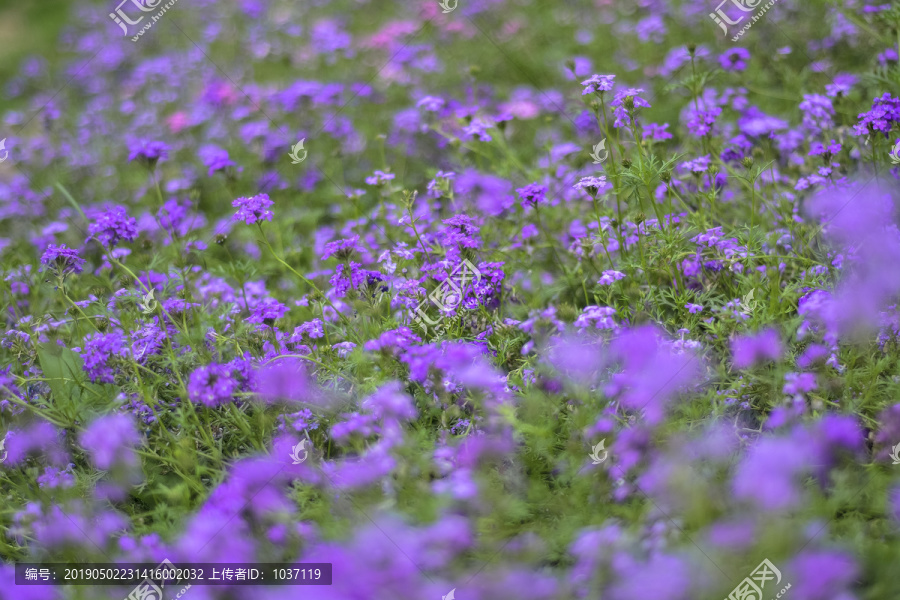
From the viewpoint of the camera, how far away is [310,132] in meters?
5.23

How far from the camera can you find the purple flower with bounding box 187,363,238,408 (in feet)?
7.63

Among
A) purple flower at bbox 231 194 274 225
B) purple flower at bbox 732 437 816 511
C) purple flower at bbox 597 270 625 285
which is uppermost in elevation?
purple flower at bbox 231 194 274 225

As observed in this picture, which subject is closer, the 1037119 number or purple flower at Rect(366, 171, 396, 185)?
the 1037119 number

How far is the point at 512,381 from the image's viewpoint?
2639mm

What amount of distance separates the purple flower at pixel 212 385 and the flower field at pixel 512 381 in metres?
0.01

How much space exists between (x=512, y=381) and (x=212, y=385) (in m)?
→ 1.09

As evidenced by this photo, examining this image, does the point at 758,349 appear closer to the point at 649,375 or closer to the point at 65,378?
the point at 649,375

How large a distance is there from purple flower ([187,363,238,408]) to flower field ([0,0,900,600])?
12 mm

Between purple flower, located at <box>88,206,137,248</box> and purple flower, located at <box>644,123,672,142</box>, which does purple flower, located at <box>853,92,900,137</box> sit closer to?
purple flower, located at <box>644,123,672,142</box>

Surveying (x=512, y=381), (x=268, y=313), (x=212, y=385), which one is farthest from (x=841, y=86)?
(x=212, y=385)

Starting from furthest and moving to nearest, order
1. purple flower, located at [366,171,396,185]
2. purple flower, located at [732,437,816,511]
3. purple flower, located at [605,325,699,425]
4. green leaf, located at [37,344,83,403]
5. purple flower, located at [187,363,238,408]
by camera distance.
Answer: purple flower, located at [366,171,396,185]
green leaf, located at [37,344,83,403]
purple flower, located at [187,363,238,408]
purple flower, located at [605,325,699,425]
purple flower, located at [732,437,816,511]

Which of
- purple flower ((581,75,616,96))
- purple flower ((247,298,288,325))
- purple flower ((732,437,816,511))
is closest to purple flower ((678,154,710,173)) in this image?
purple flower ((581,75,616,96))

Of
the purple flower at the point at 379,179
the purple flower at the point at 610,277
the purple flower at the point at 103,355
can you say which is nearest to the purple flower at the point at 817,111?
the purple flower at the point at 610,277

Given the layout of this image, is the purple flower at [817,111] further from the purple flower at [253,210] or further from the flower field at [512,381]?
the purple flower at [253,210]
